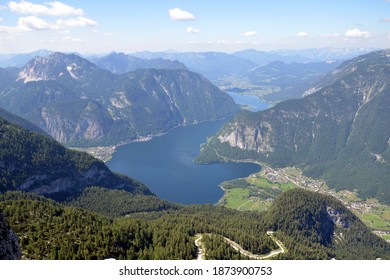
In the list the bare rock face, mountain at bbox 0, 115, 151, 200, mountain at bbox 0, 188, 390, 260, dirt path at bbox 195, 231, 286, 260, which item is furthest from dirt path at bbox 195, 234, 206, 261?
mountain at bbox 0, 115, 151, 200

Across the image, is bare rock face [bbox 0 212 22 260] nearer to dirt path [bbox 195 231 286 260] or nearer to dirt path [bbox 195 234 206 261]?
dirt path [bbox 195 234 206 261]

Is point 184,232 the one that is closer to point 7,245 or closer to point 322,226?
point 7,245

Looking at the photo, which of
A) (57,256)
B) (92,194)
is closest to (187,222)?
(57,256)

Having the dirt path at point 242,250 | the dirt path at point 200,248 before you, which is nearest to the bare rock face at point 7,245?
the dirt path at point 200,248

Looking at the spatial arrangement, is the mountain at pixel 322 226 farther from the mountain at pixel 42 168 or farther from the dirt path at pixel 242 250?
the mountain at pixel 42 168
